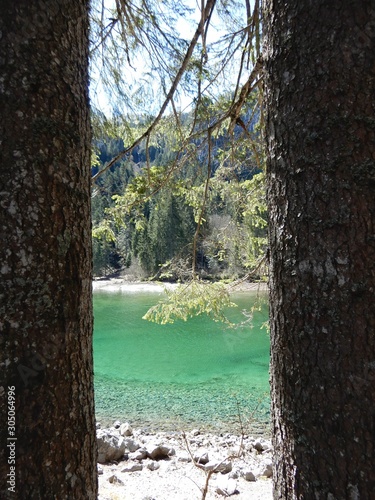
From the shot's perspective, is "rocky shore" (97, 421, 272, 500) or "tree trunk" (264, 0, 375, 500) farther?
"rocky shore" (97, 421, 272, 500)

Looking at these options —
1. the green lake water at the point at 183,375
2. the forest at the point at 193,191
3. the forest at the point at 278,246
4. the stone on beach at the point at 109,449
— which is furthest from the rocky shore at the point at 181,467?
the forest at the point at 278,246

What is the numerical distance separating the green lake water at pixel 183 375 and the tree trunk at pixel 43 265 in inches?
128

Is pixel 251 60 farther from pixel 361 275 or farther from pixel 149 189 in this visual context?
pixel 361 275

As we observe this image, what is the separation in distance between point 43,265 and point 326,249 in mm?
579

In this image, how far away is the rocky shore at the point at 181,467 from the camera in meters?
3.83

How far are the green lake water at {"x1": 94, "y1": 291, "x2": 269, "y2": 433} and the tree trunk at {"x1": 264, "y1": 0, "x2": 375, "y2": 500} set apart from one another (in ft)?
10.5

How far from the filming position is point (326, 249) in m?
0.76

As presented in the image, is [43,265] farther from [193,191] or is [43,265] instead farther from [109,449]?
[109,449]

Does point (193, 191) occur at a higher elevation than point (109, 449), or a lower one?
higher

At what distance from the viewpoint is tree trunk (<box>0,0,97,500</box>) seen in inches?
30.2

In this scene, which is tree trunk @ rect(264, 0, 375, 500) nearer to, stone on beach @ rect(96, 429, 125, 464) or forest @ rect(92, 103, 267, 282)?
forest @ rect(92, 103, 267, 282)

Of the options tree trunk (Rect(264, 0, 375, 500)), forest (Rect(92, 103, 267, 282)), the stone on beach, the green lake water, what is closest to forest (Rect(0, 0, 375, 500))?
tree trunk (Rect(264, 0, 375, 500))

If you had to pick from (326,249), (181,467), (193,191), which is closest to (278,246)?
(326,249)

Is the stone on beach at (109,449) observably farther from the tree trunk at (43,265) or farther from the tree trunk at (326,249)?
the tree trunk at (326,249)
